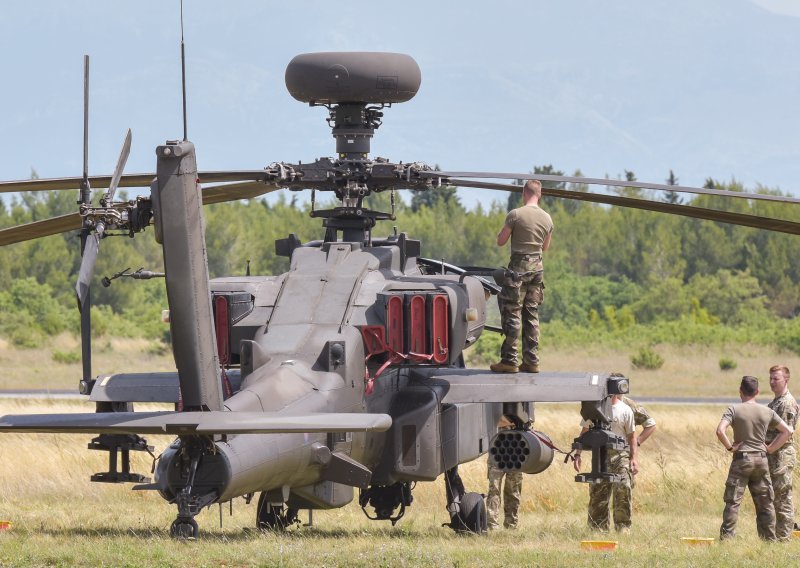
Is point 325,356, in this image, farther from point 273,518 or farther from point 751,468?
point 751,468

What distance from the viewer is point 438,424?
17.0m

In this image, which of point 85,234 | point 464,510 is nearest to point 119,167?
point 85,234

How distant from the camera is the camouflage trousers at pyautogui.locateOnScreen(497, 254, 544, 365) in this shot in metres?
16.6

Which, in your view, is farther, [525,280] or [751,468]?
[525,280]

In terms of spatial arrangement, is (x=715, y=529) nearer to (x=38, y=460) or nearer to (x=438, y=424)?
(x=438, y=424)

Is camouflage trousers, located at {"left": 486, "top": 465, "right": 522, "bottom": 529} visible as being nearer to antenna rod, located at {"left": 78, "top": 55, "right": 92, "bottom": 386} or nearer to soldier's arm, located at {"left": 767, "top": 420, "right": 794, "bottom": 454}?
soldier's arm, located at {"left": 767, "top": 420, "right": 794, "bottom": 454}

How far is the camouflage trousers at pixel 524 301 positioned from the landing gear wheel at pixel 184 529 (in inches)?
183

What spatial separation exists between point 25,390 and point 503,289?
33554 millimetres

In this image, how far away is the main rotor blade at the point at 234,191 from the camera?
18188mm

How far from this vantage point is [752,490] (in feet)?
53.7

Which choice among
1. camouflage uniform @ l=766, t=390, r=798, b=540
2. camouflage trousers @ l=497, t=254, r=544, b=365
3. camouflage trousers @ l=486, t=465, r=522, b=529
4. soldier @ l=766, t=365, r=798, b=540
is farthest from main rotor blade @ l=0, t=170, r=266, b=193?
camouflage uniform @ l=766, t=390, r=798, b=540

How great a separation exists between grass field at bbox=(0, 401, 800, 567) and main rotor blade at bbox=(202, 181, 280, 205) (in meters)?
4.08

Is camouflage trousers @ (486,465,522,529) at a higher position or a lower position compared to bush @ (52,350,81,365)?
higher

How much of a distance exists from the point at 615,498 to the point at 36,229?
24.5ft
